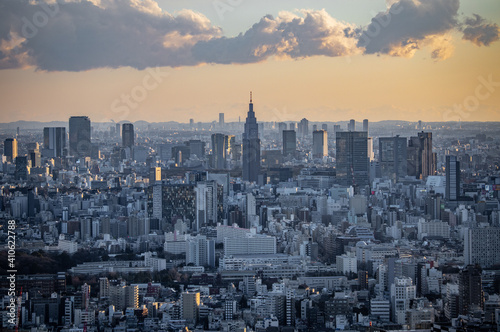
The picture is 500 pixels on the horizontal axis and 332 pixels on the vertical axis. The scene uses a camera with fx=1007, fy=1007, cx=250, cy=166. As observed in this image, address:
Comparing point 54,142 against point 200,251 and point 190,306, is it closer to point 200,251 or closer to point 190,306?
point 200,251

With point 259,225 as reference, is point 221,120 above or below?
above

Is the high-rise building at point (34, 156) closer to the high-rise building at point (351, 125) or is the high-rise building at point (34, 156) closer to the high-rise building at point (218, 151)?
the high-rise building at point (218, 151)

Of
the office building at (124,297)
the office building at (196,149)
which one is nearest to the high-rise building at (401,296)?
the office building at (124,297)

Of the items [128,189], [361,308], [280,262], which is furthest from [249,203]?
[361,308]

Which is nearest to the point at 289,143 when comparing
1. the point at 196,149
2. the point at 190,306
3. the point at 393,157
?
the point at 196,149

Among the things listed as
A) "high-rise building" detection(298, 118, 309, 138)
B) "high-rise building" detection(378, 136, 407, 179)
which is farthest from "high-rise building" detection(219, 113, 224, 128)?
"high-rise building" detection(378, 136, 407, 179)

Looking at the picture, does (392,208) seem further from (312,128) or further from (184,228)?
(312,128)

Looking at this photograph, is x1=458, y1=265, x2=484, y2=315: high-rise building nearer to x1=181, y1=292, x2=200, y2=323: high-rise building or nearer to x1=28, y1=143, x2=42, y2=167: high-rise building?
x1=181, y1=292, x2=200, y2=323: high-rise building
